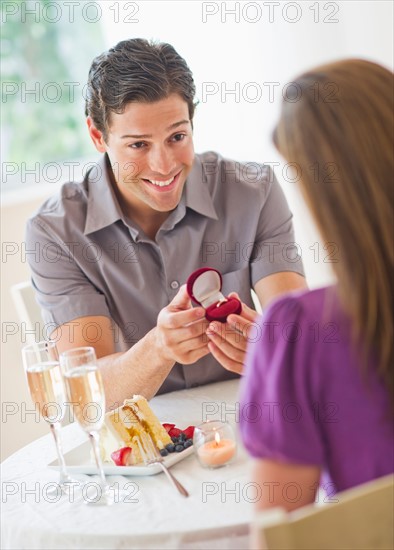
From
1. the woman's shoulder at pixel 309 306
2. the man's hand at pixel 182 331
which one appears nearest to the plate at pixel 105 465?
the man's hand at pixel 182 331

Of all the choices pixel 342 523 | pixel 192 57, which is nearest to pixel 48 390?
pixel 342 523

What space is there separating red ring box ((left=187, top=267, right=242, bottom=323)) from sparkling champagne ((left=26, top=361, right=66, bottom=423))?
42 cm

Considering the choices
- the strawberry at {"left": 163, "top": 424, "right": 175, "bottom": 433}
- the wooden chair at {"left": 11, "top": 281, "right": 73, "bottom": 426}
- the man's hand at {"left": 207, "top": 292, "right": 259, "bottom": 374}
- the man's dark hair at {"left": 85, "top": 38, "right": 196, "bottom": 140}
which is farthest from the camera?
the wooden chair at {"left": 11, "top": 281, "right": 73, "bottom": 426}

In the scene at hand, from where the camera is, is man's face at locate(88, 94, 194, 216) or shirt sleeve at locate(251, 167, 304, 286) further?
shirt sleeve at locate(251, 167, 304, 286)

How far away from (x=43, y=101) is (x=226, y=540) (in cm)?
317

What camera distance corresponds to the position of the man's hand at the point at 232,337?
73.4 inches

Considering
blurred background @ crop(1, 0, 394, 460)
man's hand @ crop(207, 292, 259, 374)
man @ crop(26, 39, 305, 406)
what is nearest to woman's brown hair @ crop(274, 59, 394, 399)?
man's hand @ crop(207, 292, 259, 374)

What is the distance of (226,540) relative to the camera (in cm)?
134

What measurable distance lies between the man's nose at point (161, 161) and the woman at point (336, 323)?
117 cm

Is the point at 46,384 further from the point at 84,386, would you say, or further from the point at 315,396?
the point at 315,396

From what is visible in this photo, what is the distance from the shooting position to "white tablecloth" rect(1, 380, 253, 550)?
135 cm

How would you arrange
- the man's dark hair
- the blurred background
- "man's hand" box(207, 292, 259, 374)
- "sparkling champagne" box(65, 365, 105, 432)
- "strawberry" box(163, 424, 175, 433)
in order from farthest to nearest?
the blurred background < the man's dark hair < "man's hand" box(207, 292, 259, 374) < "strawberry" box(163, 424, 175, 433) < "sparkling champagne" box(65, 365, 105, 432)

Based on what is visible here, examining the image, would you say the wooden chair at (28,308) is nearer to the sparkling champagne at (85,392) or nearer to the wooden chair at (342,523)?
the sparkling champagne at (85,392)

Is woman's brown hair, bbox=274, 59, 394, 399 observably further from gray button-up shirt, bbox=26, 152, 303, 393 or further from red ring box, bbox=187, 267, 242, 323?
gray button-up shirt, bbox=26, 152, 303, 393
